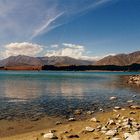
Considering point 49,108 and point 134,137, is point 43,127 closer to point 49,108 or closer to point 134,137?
point 49,108

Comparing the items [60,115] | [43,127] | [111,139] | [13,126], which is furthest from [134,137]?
[60,115]

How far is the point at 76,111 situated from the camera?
109 ft

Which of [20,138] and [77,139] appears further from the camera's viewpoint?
[20,138]

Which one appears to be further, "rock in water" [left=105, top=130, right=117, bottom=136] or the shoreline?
the shoreline

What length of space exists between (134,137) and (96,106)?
23.6 metres

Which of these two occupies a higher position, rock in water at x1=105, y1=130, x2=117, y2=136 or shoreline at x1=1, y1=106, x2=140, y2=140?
rock in water at x1=105, y1=130, x2=117, y2=136

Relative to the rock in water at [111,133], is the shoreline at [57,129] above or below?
below

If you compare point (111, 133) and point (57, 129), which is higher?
point (111, 133)

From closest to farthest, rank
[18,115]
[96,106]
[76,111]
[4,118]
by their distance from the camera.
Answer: [4,118]
[18,115]
[76,111]
[96,106]

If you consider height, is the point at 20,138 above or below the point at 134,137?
below

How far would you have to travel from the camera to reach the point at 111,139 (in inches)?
672

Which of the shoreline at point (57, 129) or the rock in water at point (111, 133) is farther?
the shoreline at point (57, 129)

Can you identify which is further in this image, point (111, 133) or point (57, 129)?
A: point (57, 129)

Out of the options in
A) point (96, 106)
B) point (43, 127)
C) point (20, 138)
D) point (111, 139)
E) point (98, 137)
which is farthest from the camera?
point (96, 106)
